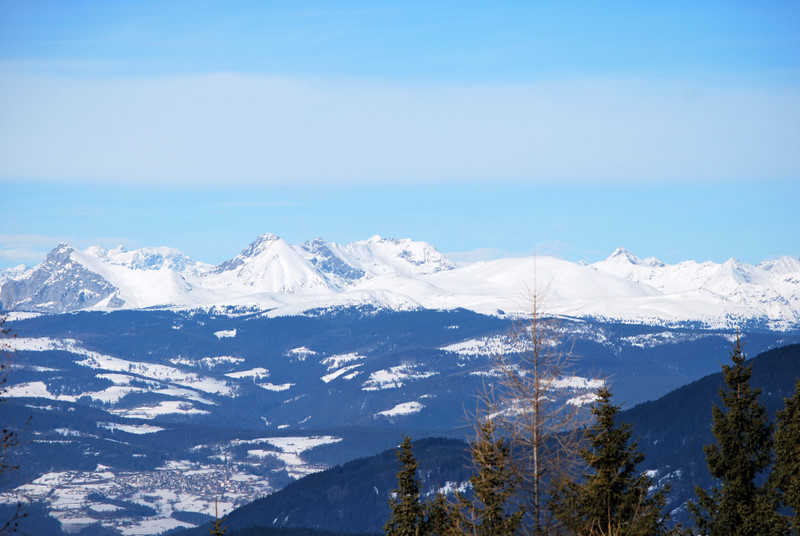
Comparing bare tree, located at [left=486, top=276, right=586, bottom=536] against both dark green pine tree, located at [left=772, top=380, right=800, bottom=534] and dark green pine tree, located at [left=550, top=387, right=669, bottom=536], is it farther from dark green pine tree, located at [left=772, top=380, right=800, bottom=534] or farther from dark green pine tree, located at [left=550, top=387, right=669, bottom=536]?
dark green pine tree, located at [left=772, top=380, right=800, bottom=534]

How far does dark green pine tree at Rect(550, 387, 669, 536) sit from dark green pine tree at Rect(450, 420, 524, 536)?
262cm

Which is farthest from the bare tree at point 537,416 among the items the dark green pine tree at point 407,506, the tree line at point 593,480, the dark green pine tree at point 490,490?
the dark green pine tree at point 407,506

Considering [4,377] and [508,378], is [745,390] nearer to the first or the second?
[508,378]

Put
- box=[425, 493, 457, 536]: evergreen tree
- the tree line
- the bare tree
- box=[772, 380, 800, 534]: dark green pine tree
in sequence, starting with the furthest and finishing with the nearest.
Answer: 1. box=[772, 380, 800, 534]: dark green pine tree
2. box=[425, 493, 457, 536]: evergreen tree
3. the tree line
4. the bare tree

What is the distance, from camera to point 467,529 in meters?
39.6

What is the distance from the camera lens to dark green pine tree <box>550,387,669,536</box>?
4312 cm

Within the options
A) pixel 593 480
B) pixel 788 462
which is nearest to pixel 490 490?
pixel 593 480

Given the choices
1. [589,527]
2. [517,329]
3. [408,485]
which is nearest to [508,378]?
[517,329]

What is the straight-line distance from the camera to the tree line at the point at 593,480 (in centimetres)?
3784

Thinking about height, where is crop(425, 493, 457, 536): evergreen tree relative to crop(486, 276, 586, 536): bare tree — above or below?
below

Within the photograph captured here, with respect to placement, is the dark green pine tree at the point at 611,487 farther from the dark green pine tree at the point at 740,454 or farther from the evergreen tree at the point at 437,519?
the dark green pine tree at the point at 740,454

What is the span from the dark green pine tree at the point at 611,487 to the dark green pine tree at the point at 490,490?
262cm

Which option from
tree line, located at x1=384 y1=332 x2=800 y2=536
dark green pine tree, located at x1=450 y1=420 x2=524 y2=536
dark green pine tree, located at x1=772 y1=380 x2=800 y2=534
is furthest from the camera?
dark green pine tree, located at x1=772 y1=380 x2=800 y2=534

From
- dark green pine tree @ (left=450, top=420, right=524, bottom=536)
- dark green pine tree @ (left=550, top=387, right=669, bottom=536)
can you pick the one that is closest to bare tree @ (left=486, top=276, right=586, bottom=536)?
dark green pine tree @ (left=450, top=420, right=524, bottom=536)
